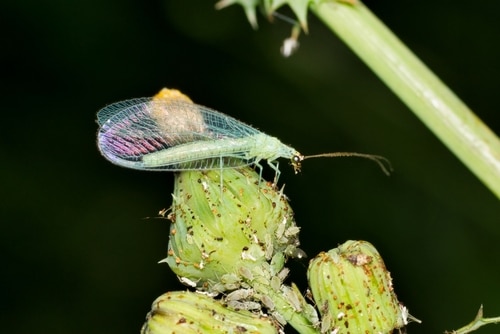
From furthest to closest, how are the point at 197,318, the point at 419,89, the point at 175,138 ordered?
the point at 419,89, the point at 175,138, the point at 197,318

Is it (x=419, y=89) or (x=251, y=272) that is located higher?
(x=419, y=89)

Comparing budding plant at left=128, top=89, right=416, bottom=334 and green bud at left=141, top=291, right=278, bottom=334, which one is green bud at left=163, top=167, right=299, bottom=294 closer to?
budding plant at left=128, top=89, right=416, bottom=334

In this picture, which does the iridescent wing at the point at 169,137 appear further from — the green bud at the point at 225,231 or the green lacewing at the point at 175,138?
the green bud at the point at 225,231

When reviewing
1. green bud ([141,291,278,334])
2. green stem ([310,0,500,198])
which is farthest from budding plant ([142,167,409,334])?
green stem ([310,0,500,198])

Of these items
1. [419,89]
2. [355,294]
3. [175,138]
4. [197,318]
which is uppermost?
[175,138]

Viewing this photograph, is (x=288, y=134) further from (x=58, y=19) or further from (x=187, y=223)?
(x=187, y=223)

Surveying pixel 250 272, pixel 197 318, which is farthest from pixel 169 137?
pixel 197 318

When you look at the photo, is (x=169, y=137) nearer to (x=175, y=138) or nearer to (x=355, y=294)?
(x=175, y=138)

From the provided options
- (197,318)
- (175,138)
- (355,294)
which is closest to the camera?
(197,318)
